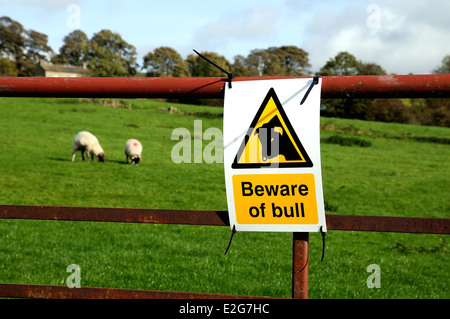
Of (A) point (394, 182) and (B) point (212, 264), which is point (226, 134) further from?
(A) point (394, 182)

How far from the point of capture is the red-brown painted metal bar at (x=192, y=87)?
197 cm

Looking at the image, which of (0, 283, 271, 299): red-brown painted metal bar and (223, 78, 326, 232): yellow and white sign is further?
(0, 283, 271, 299): red-brown painted metal bar

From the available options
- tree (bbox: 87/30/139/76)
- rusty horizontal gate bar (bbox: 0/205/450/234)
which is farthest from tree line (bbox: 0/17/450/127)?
rusty horizontal gate bar (bbox: 0/205/450/234)

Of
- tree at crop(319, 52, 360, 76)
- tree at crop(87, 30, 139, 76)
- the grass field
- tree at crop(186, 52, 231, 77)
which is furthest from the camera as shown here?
tree at crop(87, 30, 139, 76)

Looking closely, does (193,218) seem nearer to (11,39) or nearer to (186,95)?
(186,95)

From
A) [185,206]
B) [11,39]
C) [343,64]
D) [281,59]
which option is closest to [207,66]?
[343,64]

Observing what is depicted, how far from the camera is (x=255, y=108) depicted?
2.09 m

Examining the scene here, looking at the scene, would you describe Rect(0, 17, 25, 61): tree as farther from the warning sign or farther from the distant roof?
the warning sign

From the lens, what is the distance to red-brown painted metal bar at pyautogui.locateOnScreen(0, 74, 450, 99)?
1.97m

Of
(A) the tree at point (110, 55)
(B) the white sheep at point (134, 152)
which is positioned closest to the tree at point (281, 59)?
(A) the tree at point (110, 55)

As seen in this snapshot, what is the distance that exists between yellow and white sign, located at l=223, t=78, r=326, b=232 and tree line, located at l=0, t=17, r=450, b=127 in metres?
52.3

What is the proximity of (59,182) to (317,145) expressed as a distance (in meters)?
19.0
